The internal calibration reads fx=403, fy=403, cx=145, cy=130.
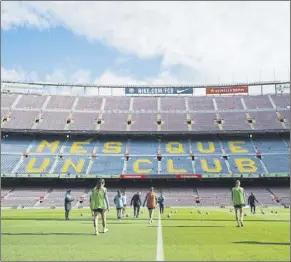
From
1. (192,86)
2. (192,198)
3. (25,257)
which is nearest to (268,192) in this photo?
(192,198)

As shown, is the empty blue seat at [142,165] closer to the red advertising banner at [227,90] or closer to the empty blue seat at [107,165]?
the empty blue seat at [107,165]

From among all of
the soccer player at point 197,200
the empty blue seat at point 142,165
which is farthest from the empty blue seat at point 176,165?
the soccer player at point 197,200

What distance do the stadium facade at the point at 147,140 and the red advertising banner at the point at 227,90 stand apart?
7.4 inches

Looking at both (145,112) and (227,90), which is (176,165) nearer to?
(145,112)

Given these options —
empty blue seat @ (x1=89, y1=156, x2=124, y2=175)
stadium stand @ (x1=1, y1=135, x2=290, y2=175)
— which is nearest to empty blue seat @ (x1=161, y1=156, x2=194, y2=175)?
stadium stand @ (x1=1, y1=135, x2=290, y2=175)

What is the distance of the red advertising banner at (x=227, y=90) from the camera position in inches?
2977

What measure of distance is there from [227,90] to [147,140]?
66.0ft

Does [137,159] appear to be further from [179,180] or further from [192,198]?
[192,198]

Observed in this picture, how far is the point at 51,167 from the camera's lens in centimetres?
5769

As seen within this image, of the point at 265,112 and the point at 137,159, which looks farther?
the point at 265,112

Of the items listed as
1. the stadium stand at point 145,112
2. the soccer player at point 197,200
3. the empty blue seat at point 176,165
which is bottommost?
the soccer player at point 197,200

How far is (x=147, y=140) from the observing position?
218 ft

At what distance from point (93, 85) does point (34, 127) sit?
16.7 m

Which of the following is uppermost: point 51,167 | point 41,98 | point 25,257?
point 41,98
